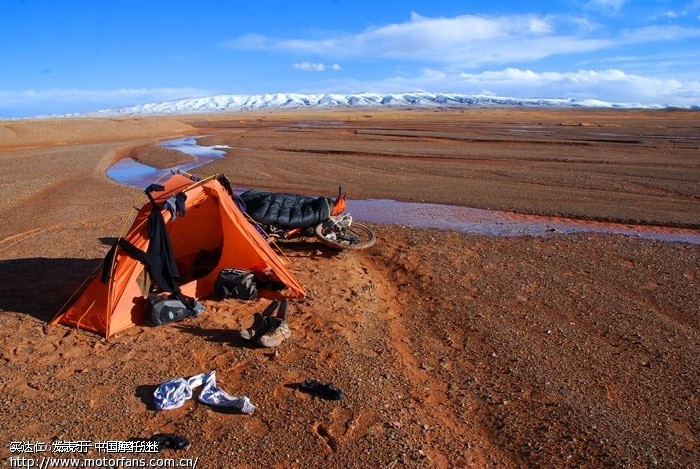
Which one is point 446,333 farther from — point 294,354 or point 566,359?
point 294,354

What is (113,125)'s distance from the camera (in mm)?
48219

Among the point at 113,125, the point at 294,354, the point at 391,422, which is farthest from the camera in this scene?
the point at 113,125

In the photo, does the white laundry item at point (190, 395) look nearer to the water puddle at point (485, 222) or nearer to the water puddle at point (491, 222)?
the water puddle at point (485, 222)

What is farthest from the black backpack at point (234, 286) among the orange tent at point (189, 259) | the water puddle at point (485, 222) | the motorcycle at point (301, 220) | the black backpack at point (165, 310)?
the water puddle at point (485, 222)

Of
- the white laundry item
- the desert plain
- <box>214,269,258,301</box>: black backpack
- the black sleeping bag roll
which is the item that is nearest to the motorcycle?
the black sleeping bag roll

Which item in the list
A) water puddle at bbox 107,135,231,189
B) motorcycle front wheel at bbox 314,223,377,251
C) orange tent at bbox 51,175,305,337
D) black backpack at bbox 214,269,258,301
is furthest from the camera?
water puddle at bbox 107,135,231,189

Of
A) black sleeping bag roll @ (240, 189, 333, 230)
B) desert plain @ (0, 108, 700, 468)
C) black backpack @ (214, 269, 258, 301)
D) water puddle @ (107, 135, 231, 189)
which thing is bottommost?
desert plain @ (0, 108, 700, 468)

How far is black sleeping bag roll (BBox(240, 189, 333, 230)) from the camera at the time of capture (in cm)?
1001

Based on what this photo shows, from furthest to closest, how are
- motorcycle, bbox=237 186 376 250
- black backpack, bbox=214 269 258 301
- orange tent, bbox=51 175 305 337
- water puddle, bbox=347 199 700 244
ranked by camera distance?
water puddle, bbox=347 199 700 244
motorcycle, bbox=237 186 376 250
black backpack, bbox=214 269 258 301
orange tent, bbox=51 175 305 337

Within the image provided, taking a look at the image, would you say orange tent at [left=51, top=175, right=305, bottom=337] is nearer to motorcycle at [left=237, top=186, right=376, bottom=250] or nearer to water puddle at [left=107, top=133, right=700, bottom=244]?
motorcycle at [left=237, top=186, right=376, bottom=250]

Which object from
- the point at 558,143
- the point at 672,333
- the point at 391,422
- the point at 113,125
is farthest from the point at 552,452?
the point at 113,125

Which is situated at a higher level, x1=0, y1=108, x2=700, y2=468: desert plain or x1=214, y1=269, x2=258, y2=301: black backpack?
x1=214, y1=269, x2=258, y2=301: black backpack

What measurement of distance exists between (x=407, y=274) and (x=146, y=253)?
4543mm

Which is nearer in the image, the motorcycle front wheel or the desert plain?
the desert plain
